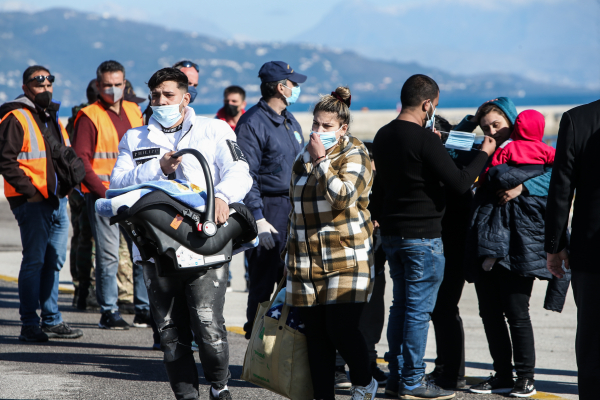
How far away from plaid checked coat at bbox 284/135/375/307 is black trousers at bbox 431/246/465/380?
1090 millimetres

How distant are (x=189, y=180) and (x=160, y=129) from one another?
0.37m

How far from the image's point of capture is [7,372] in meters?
4.94

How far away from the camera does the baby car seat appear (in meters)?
3.50

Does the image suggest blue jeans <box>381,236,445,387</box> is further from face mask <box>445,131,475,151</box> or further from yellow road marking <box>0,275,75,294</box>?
yellow road marking <box>0,275,75,294</box>

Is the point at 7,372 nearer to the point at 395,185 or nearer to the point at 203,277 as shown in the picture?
the point at 203,277

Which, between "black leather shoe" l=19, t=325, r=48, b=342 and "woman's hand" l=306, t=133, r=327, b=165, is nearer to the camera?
"woman's hand" l=306, t=133, r=327, b=165

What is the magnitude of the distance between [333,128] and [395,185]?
2.25 feet

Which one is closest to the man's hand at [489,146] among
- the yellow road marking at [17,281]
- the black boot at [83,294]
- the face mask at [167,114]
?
the face mask at [167,114]

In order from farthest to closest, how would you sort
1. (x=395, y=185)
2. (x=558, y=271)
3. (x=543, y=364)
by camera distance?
(x=543, y=364)
(x=395, y=185)
(x=558, y=271)

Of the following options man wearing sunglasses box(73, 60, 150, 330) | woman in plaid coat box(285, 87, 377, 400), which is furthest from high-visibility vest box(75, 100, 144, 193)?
woman in plaid coat box(285, 87, 377, 400)

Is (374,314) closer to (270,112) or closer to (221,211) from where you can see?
(270,112)

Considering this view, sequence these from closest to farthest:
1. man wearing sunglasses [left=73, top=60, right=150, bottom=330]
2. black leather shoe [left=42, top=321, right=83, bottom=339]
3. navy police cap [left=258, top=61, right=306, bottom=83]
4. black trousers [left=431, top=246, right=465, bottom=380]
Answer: black trousers [left=431, top=246, right=465, bottom=380], navy police cap [left=258, top=61, right=306, bottom=83], black leather shoe [left=42, top=321, right=83, bottom=339], man wearing sunglasses [left=73, top=60, right=150, bottom=330]

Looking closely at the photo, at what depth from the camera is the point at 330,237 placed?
377 cm

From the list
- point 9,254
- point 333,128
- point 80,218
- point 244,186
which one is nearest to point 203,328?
point 244,186
